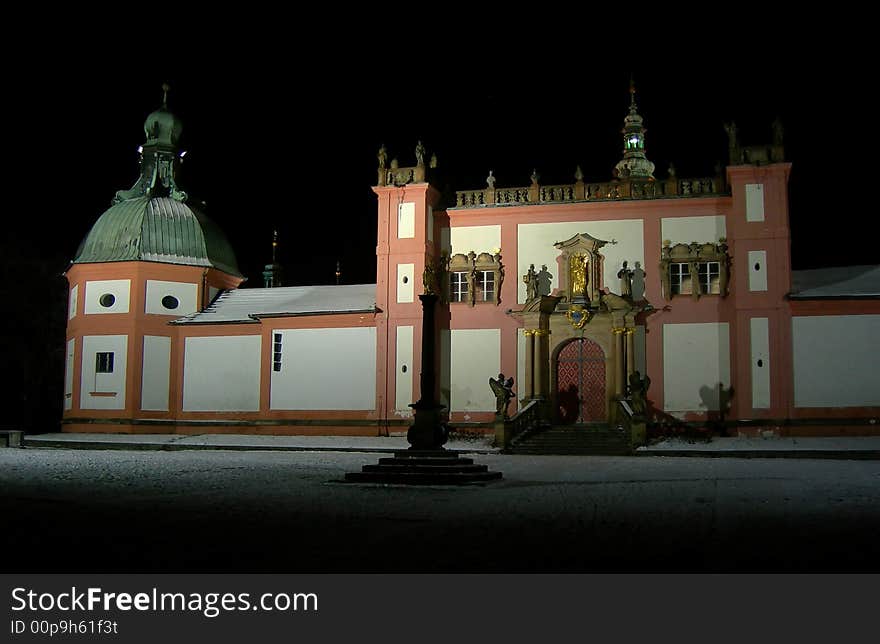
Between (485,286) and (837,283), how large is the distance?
1159cm

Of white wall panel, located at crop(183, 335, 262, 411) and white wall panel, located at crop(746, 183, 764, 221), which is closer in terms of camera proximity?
white wall panel, located at crop(746, 183, 764, 221)

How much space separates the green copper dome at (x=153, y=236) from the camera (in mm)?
36031

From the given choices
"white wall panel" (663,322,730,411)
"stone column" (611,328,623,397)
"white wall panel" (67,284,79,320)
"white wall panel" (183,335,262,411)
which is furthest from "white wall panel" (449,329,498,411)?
"white wall panel" (67,284,79,320)

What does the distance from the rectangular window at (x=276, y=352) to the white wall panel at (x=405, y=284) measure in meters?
4.95

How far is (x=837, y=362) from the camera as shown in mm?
28438

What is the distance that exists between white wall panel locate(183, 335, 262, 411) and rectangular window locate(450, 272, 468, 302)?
7.65 meters

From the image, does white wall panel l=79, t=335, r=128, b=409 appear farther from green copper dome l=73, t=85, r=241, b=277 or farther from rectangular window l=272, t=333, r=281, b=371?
rectangular window l=272, t=333, r=281, b=371

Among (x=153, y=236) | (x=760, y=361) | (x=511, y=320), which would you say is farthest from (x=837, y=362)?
(x=153, y=236)

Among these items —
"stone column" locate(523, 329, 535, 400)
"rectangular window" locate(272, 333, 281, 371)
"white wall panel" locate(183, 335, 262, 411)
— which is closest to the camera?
"stone column" locate(523, 329, 535, 400)

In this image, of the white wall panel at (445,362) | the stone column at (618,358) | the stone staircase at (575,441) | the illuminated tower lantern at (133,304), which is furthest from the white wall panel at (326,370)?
the stone column at (618,358)

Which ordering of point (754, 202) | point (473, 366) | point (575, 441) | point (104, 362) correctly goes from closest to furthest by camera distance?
1. point (575, 441)
2. point (754, 202)
3. point (473, 366)
4. point (104, 362)

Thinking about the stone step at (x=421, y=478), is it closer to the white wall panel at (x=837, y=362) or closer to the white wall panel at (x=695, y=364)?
the white wall panel at (x=695, y=364)

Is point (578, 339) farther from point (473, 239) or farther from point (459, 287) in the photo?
point (473, 239)

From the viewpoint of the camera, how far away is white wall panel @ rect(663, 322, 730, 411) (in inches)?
1161
